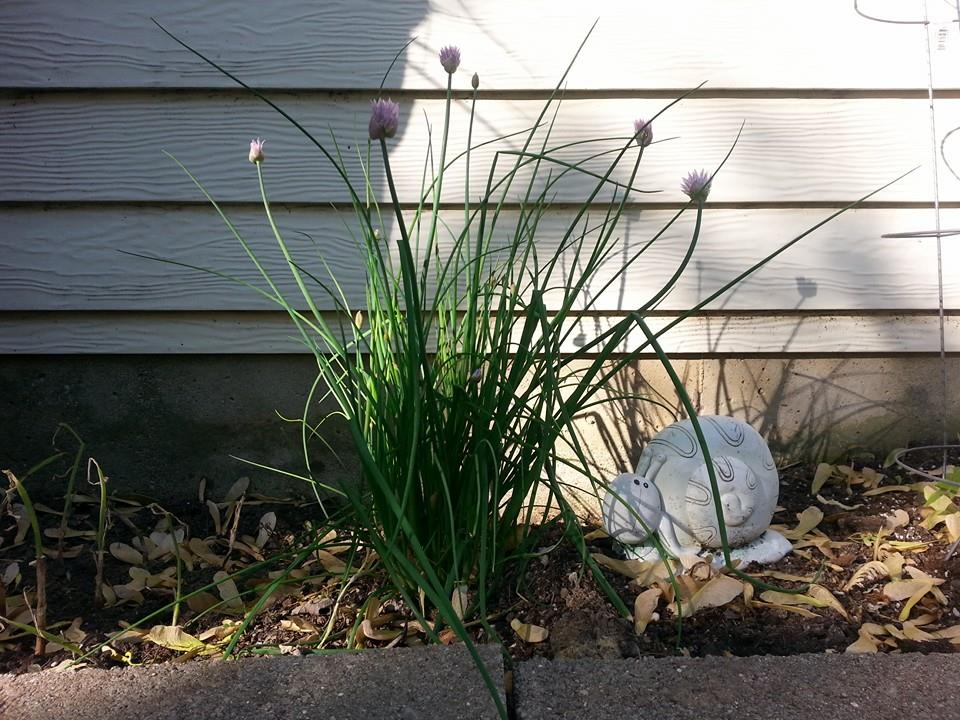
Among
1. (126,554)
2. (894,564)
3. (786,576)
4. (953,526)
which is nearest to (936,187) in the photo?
(953,526)

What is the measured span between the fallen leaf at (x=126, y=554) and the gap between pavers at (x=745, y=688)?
963 mm

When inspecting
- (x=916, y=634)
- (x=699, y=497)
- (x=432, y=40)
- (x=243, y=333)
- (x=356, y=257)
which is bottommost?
(x=916, y=634)

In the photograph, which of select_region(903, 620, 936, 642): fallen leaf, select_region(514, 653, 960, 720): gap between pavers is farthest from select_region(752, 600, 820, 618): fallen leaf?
select_region(514, 653, 960, 720): gap between pavers

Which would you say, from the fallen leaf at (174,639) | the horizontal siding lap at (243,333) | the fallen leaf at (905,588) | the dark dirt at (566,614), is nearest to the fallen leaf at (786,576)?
the dark dirt at (566,614)

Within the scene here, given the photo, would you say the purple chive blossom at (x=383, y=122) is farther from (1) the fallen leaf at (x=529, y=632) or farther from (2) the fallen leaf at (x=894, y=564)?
(2) the fallen leaf at (x=894, y=564)

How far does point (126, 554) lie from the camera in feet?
5.96

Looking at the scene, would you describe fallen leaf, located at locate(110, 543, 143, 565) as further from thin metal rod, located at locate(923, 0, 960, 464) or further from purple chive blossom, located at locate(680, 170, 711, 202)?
thin metal rod, located at locate(923, 0, 960, 464)

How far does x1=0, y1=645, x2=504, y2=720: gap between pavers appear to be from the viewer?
1174 mm

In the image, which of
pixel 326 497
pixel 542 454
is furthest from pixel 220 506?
pixel 542 454

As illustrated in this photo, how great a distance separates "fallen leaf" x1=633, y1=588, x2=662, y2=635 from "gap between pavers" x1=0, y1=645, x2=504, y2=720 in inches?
13.1

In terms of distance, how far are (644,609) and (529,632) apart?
21 cm

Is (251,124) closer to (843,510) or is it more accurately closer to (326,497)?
(326,497)

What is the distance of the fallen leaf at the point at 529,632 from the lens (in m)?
1.46

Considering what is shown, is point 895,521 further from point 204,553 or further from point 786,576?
point 204,553
